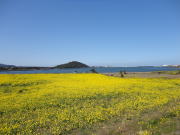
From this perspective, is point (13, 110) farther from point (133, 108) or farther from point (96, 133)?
point (133, 108)

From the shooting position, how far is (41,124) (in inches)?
282

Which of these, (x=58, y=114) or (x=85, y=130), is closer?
(x=85, y=130)

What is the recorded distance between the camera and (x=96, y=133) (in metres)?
6.11

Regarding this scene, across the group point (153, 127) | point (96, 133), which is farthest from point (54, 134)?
point (153, 127)

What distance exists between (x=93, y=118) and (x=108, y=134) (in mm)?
2024

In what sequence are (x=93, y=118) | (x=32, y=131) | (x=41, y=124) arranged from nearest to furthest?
(x=32, y=131) → (x=41, y=124) → (x=93, y=118)

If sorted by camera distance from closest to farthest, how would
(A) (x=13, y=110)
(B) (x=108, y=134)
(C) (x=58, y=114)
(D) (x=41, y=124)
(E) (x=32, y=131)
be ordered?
(B) (x=108, y=134) < (E) (x=32, y=131) < (D) (x=41, y=124) < (C) (x=58, y=114) < (A) (x=13, y=110)

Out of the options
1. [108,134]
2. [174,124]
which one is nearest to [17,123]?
[108,134]

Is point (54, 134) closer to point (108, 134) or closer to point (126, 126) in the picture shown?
point (108, 134)

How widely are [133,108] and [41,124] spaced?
20.1ft

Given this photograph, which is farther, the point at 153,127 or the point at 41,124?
the point at 41,124

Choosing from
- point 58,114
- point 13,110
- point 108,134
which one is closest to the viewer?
point 108,134

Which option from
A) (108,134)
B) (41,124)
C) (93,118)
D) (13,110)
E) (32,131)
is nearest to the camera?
(108,134)

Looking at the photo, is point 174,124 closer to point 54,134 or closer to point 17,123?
point 54,134
